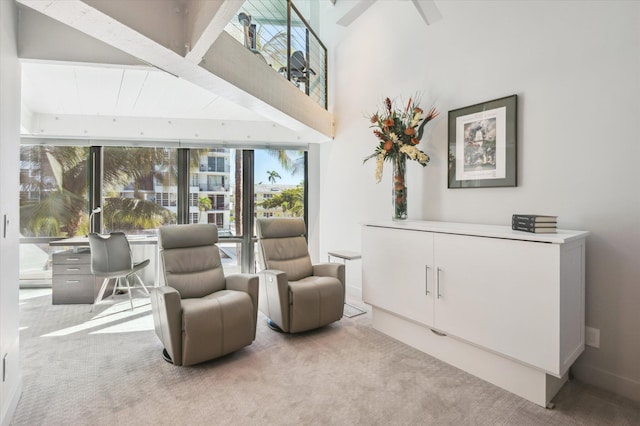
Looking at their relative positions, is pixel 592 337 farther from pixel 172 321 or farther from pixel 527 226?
pixel 172 321

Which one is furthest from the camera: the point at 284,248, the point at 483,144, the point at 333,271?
the point at 284,248

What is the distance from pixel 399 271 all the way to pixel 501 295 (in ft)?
2.83

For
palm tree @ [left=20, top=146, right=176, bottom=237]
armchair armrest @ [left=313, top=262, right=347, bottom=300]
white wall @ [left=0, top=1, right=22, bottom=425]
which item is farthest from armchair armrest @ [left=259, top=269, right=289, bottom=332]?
palm tree @ [left=20, top=146, right=176, bottom=237]

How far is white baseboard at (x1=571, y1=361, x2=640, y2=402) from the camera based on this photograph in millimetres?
2105

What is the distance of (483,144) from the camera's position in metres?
2.82

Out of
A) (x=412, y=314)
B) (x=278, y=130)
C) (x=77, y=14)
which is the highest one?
(x=278, y=130)

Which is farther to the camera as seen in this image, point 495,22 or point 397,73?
point 397,73

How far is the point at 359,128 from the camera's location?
13.8 ft

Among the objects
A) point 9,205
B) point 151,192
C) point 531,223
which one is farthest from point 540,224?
point 151,192

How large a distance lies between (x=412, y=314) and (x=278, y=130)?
336cm

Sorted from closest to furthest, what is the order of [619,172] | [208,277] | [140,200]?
[619,172], [208,277], [140,200]

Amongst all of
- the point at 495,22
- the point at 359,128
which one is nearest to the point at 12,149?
the point at 359,128

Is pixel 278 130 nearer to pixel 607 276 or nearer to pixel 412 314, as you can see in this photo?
pixel 412 314

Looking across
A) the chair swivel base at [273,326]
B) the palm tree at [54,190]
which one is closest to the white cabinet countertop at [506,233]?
the chair swivel base at [273,326]
